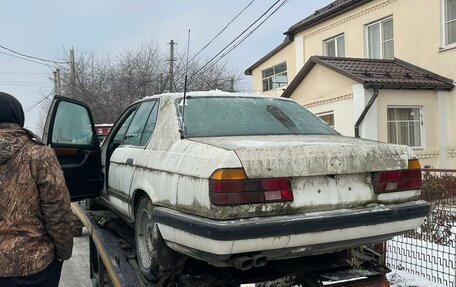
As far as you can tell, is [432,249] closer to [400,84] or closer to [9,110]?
[9,110]

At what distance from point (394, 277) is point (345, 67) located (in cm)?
830

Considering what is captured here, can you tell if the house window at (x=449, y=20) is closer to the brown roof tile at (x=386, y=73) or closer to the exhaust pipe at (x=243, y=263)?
the brown roof tile at (x=386, y=73)

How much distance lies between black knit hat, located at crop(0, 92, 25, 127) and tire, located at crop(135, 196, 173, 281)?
1.11 metres

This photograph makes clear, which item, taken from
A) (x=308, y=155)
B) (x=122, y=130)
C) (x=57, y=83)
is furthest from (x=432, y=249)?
(x=57, y=83)

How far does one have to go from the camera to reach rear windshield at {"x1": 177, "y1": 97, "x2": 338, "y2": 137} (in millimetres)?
3461

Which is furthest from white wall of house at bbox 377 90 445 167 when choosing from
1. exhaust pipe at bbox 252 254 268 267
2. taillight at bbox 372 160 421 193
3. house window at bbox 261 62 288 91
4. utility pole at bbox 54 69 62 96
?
utility pole at bbox 54 69 62 96

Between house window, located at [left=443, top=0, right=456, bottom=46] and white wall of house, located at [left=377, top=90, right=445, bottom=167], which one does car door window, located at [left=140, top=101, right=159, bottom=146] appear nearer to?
white wall of house, located at [left=377, top=90, right=445, bottom=167]

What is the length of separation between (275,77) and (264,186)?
62.3 ft

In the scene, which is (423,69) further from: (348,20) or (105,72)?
(105,72)

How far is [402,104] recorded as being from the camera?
12195mm

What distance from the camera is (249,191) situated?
2.69 meters

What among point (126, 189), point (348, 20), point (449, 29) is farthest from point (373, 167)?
point (348, 20)

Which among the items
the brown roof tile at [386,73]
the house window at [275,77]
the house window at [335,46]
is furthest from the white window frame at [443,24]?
the house window at [275,77]

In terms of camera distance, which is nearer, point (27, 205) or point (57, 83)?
point (27, 205)
